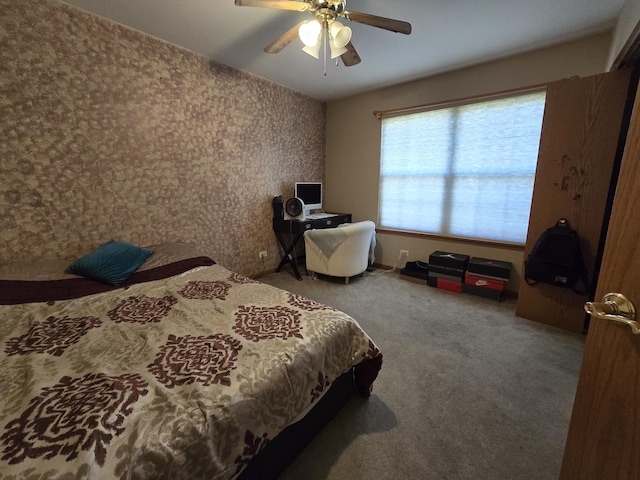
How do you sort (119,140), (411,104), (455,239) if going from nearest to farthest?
(119,140) < (455,239) < (411,104)

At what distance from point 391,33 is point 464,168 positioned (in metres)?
1.69

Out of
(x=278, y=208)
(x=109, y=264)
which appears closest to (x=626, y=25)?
(x=278, y=208)

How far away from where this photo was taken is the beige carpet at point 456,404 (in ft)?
3.96

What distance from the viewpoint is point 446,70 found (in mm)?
3023

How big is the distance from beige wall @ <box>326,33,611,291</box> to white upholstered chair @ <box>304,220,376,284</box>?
2.58 ft

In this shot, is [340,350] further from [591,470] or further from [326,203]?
[326,203]

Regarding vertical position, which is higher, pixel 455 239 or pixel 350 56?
pixel 350 56

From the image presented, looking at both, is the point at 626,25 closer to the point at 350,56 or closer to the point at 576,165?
the point at 576,165

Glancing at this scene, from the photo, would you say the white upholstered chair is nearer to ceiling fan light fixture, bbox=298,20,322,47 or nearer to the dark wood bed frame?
the dark wood bed frame

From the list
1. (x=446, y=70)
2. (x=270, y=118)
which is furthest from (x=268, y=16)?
(x=446, y=70)

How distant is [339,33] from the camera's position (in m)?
1.56

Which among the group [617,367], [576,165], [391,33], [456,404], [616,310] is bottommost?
[456,404]

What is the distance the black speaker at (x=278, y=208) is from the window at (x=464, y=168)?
58.4 inches

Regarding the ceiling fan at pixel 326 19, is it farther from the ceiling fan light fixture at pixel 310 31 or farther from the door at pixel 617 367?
the door at pixel 617 367
